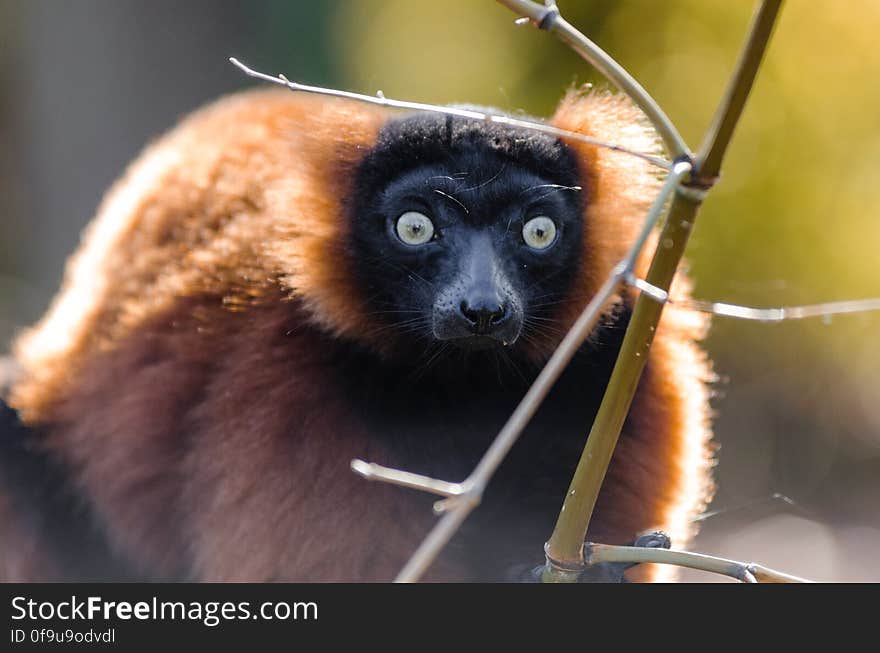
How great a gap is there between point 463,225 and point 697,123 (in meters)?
3.30

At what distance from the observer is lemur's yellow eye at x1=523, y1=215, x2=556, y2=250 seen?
237 cm

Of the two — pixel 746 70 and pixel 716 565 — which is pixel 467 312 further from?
pixel 746 70

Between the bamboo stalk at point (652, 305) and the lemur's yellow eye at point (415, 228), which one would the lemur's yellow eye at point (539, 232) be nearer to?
the lemur's yellow eye at point (415, 228)

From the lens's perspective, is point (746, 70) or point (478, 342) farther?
point (478, 342)

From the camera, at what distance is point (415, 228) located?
236 centimetres

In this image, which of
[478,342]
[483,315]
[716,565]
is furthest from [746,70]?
[478,342]

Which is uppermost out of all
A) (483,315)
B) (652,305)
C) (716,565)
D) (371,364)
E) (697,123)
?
(697,123)

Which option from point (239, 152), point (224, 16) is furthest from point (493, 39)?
point (239, 152)

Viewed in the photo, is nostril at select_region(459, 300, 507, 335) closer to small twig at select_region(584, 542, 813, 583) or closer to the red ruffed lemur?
the red ruffed lemur

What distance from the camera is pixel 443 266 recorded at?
A: 7.57ft

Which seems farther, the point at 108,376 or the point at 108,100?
the point at 108,100

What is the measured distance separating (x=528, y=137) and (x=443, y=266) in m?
0.35
